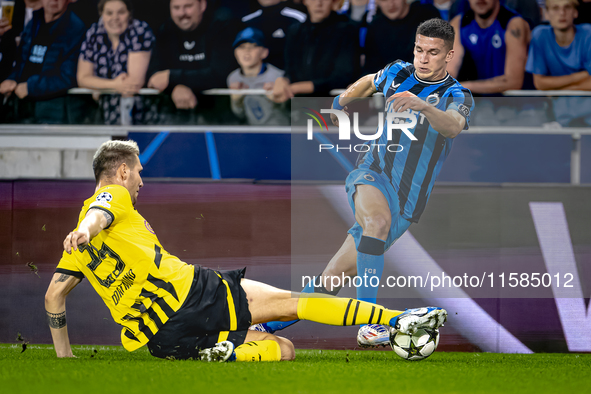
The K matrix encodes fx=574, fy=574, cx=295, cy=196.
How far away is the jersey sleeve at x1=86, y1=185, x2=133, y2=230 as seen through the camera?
2.58 metres

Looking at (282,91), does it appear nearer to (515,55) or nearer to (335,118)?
(335,118)

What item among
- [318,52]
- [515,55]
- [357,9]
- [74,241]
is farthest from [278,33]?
[74,241]

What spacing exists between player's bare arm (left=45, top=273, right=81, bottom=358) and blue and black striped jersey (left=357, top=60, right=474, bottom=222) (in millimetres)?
1991

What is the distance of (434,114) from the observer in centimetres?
379

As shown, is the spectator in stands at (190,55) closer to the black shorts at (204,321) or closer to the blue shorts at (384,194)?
the blue shorts at (384,194)

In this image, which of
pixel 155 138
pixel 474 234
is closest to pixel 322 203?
pixel 474 234

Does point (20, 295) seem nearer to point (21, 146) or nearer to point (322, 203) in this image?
point (21, 146)

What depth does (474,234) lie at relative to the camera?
3916 mm

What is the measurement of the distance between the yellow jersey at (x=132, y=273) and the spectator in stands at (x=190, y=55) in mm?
2093

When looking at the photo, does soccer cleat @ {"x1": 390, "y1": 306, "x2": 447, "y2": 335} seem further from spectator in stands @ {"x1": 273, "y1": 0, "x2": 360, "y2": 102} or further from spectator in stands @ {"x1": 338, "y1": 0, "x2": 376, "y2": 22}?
spectator in stands @ {"x1": 338, "y1": 0, "x2": 376, "y2": 22}

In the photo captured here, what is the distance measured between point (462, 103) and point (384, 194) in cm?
82

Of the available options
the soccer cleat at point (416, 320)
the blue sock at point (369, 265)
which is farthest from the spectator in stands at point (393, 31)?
the soccer cleat at point (416, 320)

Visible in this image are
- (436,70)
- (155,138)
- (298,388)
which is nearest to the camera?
(298,388)

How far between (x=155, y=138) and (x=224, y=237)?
3.07ft
